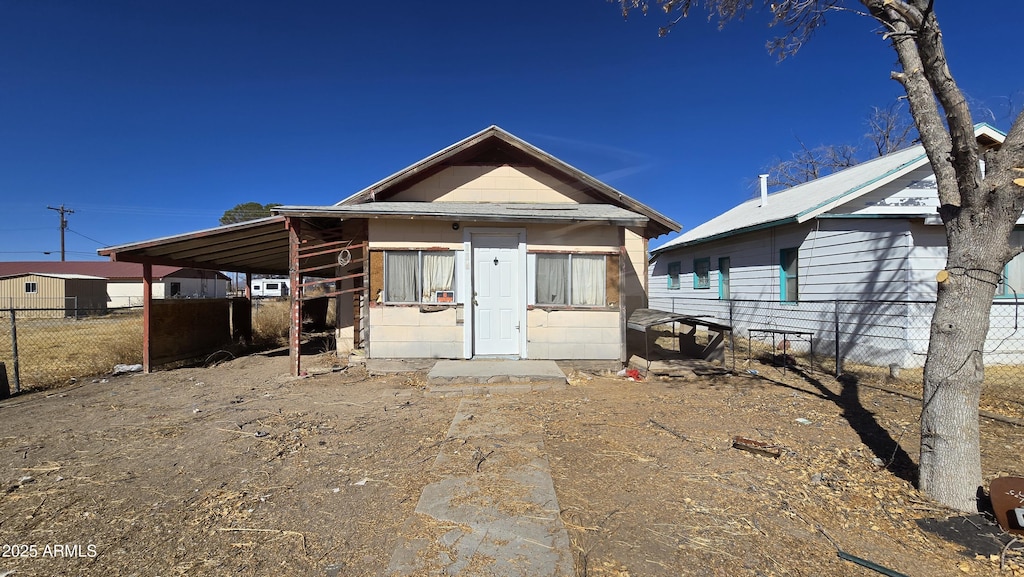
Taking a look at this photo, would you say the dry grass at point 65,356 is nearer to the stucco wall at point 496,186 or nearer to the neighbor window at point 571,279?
the stucco wall at point 496,186

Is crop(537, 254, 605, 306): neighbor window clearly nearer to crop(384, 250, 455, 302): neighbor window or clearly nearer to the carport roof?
crop(384, 250, 455, 302): neighbor window

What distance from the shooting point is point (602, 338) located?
816 centimetres

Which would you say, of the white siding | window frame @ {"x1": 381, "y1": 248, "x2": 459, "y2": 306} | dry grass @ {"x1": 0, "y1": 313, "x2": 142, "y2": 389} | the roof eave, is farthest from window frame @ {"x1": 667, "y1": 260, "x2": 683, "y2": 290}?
dry grass @ {"x1": 0, "y1": 313, "x2": 142, "y2": 389}

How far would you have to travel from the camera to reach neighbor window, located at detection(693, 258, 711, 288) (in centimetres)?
1456

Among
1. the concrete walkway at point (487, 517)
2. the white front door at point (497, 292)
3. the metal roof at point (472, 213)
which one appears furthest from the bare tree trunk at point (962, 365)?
the white front door at point (497, 292)

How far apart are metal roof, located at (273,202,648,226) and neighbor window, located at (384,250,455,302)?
810mm

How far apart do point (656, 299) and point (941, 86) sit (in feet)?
53.3

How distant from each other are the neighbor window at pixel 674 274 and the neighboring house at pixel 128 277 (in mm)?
32386

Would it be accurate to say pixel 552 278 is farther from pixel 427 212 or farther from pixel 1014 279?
pixel 1014 279

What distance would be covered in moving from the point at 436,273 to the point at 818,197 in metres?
10.0

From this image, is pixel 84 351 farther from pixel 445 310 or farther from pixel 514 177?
pixel 514 177

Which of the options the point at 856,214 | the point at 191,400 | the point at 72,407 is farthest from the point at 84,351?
the point at 856,214

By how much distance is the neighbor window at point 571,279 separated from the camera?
8.26 metres

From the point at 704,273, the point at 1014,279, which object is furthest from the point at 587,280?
the point at 1014,279
